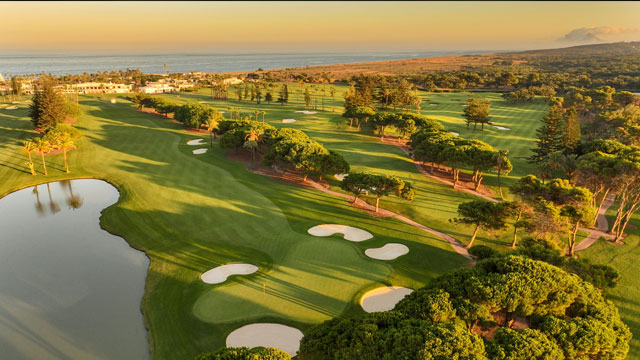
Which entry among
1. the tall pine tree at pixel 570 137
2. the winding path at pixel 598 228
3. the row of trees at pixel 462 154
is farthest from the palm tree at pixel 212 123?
the tall pine tree at pixel 570 137

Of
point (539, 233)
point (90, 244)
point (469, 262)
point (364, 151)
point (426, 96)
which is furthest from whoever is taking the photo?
point (426, 96)

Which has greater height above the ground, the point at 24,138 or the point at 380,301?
the point at 24,138

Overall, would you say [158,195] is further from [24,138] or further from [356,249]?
[24,138]

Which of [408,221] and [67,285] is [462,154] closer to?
[408,221]

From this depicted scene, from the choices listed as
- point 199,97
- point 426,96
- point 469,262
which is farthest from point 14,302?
point 426,96

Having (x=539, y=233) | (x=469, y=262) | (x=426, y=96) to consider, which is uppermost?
(x=426, y=96)

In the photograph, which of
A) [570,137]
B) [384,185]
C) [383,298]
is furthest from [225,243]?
[570,137]
